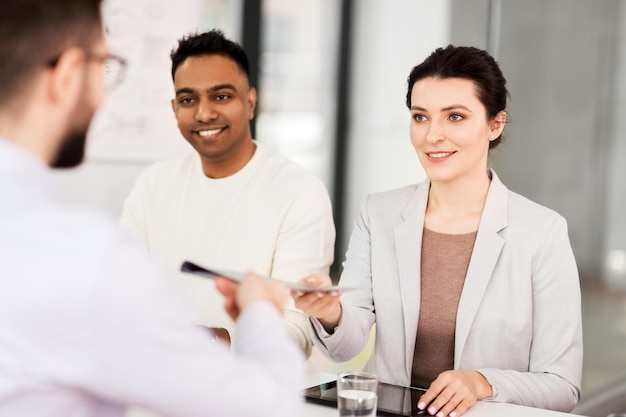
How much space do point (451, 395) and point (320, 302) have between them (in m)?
0.37

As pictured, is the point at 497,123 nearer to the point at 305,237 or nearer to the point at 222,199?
the point at 305,237

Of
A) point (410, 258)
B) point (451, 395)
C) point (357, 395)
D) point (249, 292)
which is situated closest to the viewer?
point (249, 292)

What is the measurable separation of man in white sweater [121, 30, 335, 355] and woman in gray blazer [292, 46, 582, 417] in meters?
0.25

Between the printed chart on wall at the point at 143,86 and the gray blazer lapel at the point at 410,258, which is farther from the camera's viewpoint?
the printed chart on wall at the point at 143,86

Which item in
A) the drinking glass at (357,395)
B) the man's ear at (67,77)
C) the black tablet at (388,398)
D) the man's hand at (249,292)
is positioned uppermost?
the man's ear at (67,77)

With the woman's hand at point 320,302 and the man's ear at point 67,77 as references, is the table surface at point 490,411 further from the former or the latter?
the man's ear at point 67,77

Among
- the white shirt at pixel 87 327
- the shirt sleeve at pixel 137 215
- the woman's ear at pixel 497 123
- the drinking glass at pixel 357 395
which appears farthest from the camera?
the shirt sleeve at pixel 137 215

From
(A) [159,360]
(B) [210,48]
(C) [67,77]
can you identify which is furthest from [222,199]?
(A) [159,360]

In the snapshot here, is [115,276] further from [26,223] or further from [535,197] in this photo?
[535,197]

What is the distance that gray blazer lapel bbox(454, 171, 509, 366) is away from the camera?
2.21m

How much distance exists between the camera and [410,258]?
7.72 feet

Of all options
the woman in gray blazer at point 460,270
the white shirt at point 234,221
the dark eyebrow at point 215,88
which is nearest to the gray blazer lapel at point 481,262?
the woman in gray blazer at point 460,270

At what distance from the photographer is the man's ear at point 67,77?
3.34 feet

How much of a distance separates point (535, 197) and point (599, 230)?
41cm
